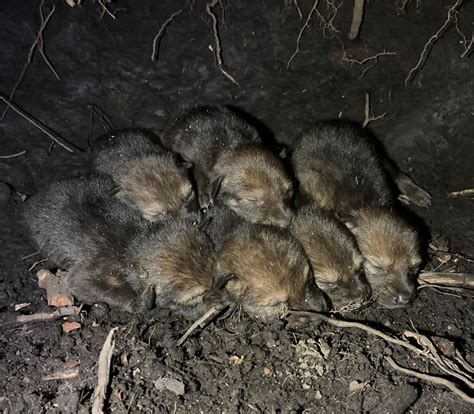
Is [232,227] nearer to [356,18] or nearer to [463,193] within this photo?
[356,18]

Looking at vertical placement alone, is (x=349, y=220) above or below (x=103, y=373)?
above

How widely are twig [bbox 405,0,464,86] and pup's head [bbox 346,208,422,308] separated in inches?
79.5

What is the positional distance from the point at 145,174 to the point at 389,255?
234 centimetres

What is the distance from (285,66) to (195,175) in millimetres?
1618

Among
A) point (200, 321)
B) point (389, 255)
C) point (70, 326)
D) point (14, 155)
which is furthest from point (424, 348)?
point (14, 155)

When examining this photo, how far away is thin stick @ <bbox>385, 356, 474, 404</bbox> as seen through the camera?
3584 mm

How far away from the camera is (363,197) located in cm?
508

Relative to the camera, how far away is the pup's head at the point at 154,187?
5070 millimetres

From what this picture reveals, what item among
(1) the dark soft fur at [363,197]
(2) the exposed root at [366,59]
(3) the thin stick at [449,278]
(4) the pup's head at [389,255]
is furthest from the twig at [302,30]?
(3) the thin stick at [449,278]

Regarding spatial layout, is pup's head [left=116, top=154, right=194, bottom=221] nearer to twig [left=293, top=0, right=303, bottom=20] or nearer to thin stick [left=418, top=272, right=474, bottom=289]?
twig [left=293, top=0, right=303, bottom=20]

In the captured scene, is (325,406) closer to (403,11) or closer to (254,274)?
(254,274)

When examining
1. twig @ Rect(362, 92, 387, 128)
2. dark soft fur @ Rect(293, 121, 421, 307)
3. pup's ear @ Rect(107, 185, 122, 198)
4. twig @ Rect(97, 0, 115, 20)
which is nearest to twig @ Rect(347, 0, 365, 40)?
twig @ Rect(362, 92, 387, 128)

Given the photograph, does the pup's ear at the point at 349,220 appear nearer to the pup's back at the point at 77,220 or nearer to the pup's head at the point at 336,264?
the pup's head at the point at 336,264

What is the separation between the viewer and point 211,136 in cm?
556
